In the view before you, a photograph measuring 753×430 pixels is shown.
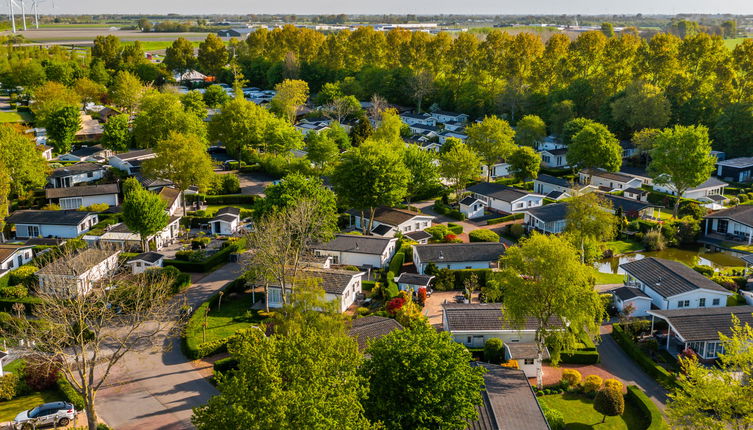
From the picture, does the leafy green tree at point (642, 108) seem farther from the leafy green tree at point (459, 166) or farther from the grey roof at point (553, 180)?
the leafy green tree at point (459, 166)

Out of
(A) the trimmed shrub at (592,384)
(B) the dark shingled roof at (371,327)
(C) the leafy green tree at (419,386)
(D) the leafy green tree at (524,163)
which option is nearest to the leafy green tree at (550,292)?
(A) the trimmed shrub at (592,384)

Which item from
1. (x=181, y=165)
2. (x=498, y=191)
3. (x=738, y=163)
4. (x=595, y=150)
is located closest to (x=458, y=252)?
(x=498, y=191)

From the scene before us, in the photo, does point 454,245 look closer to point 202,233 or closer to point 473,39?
point 202,233

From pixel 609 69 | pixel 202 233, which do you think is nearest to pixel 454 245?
pixel 202 233

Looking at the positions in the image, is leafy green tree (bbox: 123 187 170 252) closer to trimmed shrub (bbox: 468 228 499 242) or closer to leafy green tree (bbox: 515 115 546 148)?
trimmed shrub (bbox: 468 228 499 242)

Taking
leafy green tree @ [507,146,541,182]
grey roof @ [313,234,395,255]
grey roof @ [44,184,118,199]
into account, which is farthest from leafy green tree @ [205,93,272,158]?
grey roof @ [313,234,395,255]

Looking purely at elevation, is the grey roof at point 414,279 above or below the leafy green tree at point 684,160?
below

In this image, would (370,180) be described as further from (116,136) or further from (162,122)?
(116,136)

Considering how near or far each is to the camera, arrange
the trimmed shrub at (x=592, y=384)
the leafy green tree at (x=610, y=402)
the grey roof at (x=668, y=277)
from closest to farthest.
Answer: the leafy green tree at (x=610, y=402) → the trimmed shrub at (x=592, y=384) → the grey roof at (x=668, y=277)
